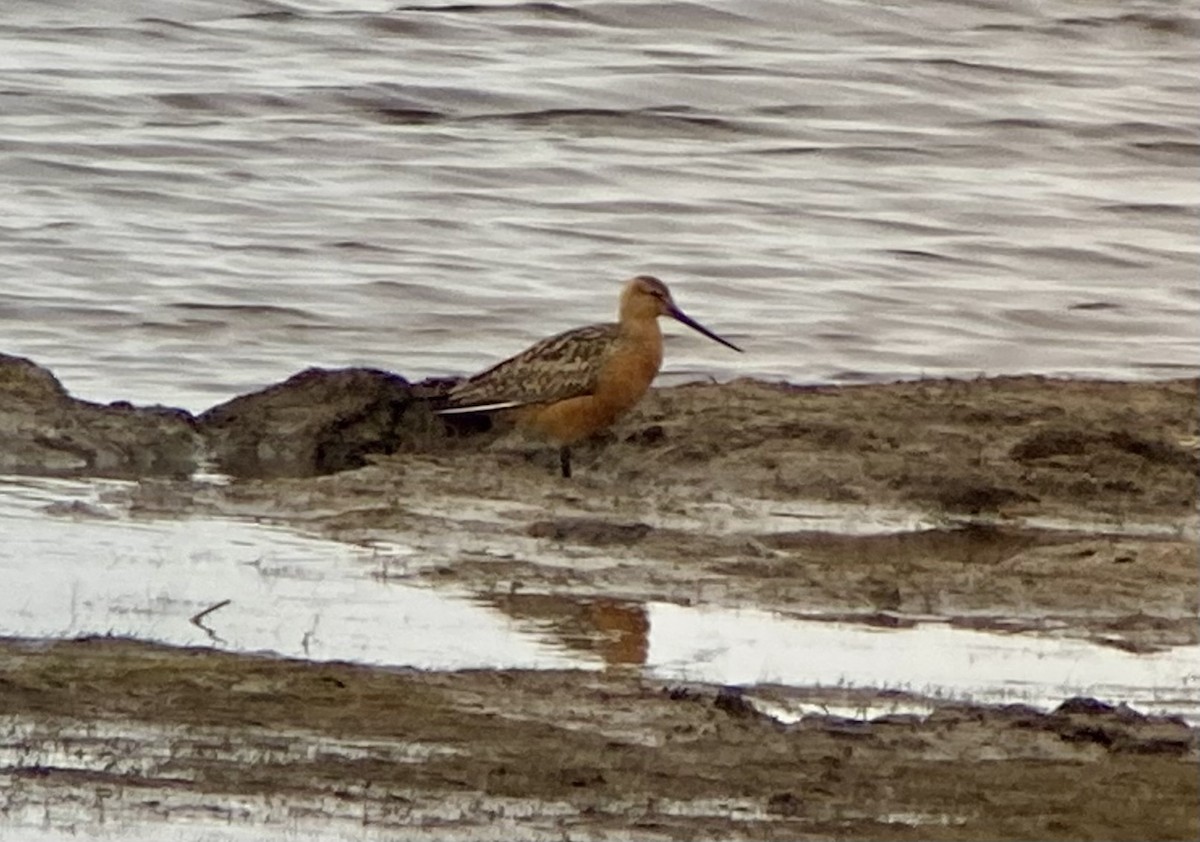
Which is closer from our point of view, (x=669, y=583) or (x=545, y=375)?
(x=669, y=583)

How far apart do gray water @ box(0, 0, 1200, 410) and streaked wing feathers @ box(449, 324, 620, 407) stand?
3.14m

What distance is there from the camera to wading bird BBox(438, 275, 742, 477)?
1349cm

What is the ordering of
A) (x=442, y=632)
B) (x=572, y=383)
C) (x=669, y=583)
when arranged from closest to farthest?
(x=442, y=632)
(x=669, y=583)
(x=572, y=383)

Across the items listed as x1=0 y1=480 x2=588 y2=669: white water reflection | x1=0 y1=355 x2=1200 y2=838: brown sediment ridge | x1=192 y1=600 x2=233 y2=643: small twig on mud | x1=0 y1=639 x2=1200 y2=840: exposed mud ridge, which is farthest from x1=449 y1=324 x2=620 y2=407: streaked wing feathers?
x1=0 y1=639 x2=1200 y2=840: exposed mud ridge

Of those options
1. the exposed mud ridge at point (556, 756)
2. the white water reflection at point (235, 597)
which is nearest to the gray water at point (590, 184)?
the white water reflection at point (235, 597)

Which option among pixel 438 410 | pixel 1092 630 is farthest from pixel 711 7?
pixel 1092 630

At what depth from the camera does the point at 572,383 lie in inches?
533

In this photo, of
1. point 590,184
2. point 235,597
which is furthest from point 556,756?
point 590,184

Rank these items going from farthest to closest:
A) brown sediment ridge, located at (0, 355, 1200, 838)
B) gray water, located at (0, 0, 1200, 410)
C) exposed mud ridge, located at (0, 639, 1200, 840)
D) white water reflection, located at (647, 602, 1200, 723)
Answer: gray water, located at (0, 0, 1200, 410) → white water reflection, located at (647, 602, 1200, 723) → brown sediment ridge, located at (0, 355, 1200, 838) → exposed mud ridge, located at (0, 639, 1200, 840)

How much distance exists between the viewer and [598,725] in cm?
844

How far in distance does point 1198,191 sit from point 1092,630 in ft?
53.6

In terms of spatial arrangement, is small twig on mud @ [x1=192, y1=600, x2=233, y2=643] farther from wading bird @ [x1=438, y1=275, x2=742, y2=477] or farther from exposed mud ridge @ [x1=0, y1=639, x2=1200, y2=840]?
wading bird @ [x1=438, y1=275, x2=742, y2=477]

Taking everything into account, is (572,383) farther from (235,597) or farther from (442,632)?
(442,632)

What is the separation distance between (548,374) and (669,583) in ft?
9.02
